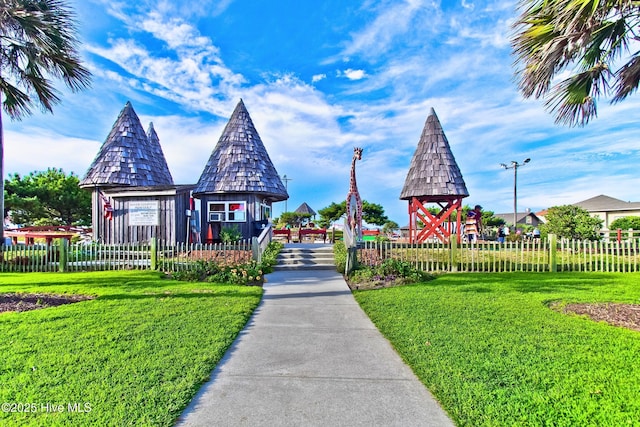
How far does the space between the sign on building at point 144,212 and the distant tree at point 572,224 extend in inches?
874

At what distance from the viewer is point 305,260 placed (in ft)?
41.2

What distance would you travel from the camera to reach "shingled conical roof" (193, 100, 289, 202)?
16.5 metres

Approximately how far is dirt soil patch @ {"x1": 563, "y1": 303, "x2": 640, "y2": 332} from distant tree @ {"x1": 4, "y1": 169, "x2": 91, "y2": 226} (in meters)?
34.2

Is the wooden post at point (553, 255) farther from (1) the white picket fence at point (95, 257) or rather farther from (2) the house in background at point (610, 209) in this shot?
(2) the house in background at point (610, 209)

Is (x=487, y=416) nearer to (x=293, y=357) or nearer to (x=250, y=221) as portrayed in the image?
(x=293, y=357)

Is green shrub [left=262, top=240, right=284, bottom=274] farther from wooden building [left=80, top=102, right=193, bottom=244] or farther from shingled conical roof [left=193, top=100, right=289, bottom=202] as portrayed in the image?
wooden building [left=80, top=102, right=193, bottom=244]

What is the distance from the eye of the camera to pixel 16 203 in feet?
83.1

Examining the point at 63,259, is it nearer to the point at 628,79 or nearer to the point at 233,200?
the point at 233,200

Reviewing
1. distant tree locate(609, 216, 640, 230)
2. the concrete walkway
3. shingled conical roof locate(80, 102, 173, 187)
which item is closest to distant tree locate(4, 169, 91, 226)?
shingled conical roof locate(80, 102, 173, 187)

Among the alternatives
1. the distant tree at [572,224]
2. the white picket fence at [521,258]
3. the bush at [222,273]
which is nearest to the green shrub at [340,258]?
the white picket fence at [521,258]

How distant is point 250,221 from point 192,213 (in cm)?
281

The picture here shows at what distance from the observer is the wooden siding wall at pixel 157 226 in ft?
52.1

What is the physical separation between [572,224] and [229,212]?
19.4m

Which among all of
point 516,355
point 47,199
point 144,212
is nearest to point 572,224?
point 516,355
